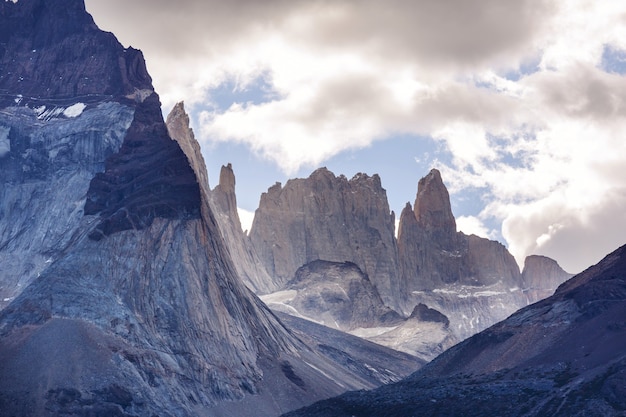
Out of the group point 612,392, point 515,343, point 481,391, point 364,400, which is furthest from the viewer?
point 515,343

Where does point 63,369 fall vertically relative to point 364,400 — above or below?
above

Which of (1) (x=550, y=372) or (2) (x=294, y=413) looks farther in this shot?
(2) (x=294, y=413)

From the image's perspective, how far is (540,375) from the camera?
16650cm

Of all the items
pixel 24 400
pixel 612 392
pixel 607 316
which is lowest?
pixel 612 392

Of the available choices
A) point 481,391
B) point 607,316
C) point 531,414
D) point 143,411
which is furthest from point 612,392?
point 143,411

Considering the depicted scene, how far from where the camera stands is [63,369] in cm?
19938

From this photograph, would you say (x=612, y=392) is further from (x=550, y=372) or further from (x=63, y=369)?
(x=63, y=369)

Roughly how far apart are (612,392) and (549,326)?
43305 millimetres

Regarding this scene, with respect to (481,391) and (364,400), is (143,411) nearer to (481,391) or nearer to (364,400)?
(364,400)

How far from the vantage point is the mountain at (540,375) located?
498ft

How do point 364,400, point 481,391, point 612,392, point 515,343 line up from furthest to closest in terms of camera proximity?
point 515,343 < point 364,400 < point 481,391 < point 612,392

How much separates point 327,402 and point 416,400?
2289cm

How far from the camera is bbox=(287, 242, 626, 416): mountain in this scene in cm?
15188

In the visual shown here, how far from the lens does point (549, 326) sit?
629ft
